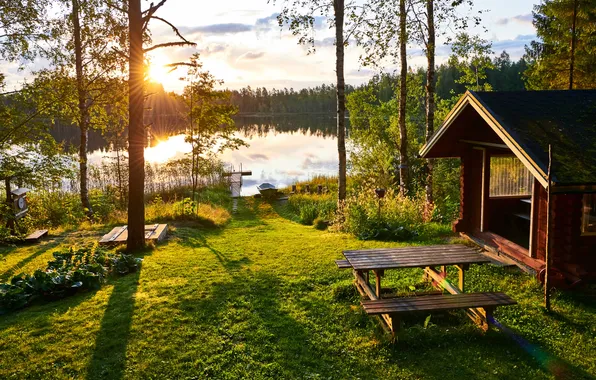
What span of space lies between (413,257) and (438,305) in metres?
1.08

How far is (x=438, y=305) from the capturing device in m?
5.08

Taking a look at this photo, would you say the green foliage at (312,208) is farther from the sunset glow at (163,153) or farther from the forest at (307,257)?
the sunset glow at (163,153)

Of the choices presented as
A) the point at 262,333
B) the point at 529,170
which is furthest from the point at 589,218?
the point at 262,333

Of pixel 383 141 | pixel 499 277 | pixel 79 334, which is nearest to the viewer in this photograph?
pixel 79 334

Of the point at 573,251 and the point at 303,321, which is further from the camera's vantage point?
the point at 573,251

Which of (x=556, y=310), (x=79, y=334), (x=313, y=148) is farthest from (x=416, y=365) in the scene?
(x=313, y=148)

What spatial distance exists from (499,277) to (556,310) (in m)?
1.43

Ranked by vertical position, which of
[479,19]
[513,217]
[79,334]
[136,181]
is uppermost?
[479,19]

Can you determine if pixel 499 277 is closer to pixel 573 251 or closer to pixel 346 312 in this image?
pixel 573 251

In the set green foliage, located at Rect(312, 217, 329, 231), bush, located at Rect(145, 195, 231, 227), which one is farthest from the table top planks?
bush, located at Rect(145, 195, 231, 227)

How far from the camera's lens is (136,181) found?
9.57 meters

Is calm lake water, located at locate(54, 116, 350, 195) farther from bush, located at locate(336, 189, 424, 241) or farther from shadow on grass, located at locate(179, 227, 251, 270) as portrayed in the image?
bush, located at locate(336, 189, 424, 241)

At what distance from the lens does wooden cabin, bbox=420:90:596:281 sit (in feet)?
19.5

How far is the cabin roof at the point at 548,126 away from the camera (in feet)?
18.6
